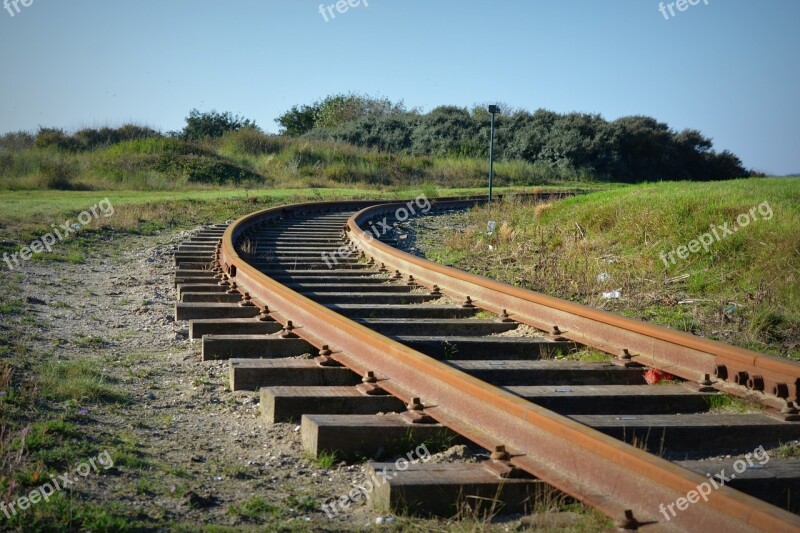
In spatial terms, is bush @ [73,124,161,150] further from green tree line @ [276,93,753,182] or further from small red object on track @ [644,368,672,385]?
small red object on track @ [644,368,672,385]

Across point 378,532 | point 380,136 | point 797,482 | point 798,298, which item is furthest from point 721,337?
point 380,136

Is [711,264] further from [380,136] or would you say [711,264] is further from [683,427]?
[380,136]

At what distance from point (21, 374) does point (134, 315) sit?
98.4 inches

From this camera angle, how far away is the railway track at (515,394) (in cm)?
327

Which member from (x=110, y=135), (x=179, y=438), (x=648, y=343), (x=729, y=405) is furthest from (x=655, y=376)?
(x=110, y=135)

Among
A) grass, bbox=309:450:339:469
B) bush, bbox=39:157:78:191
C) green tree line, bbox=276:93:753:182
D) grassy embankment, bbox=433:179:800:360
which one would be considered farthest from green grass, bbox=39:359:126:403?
green tree line, bbox=276:93:753:182

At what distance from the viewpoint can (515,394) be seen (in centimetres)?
452

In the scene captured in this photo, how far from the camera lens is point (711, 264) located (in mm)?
8633

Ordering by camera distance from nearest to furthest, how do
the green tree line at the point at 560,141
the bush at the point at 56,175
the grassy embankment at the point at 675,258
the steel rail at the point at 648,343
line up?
the steel rail at the point at 648,343
the grassy embankment at the point at 675,258
the bush at the point at 56,175
the green tree line at the point at 560,141

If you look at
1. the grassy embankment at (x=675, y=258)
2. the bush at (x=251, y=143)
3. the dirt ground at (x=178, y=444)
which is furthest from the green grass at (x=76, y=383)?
the bush at (x=251, y=143)

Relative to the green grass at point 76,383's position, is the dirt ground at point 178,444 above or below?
below

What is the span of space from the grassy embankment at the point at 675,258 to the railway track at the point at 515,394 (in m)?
1.23

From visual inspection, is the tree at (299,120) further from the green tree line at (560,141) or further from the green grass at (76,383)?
the green grass at (76,383)

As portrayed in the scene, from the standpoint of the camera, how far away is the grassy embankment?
275 inches
